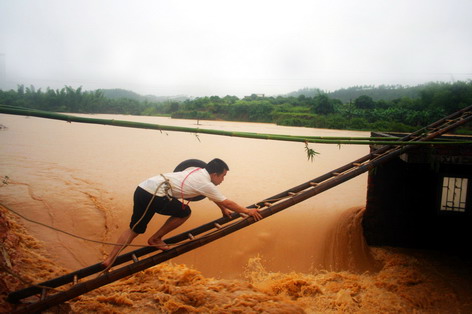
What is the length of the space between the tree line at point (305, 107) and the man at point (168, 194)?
54.0ft

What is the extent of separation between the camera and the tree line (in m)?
22.2

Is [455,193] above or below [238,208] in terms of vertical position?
below

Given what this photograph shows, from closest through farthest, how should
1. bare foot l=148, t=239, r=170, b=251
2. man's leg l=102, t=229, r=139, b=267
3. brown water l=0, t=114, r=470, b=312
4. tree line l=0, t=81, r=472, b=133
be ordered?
1. man's leg l=102, t=229, r=139, b=267
2. bare foot l=148, t=239, r=170, b=251
3. brown water l=0, t=114, r=470, b=312
4. tree line l=0, t=81, r=472, b=133

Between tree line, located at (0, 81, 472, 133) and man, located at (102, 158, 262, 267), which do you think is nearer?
man, located at (102, 158, 262, 267)

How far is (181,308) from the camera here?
2.97m

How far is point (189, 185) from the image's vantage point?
2.41m

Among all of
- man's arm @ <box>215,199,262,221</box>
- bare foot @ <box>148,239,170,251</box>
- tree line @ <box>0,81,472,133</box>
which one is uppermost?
tree line @ <box>0,81,472,133</box>

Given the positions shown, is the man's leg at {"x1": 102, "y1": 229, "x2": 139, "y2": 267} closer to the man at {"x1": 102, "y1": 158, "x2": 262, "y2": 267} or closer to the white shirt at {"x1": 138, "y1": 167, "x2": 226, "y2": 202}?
the man at {"x1": 102, "y1": 158, "x2": 262, "y2": 267}

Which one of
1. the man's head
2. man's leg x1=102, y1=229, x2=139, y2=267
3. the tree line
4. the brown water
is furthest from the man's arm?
the tree line

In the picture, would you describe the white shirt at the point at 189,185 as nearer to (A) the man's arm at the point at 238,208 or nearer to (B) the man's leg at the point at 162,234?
(A) the man's arm at the point at 238,208

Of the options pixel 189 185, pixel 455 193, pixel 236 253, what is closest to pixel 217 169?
pixel 189 185

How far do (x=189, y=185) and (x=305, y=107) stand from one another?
41.6 m

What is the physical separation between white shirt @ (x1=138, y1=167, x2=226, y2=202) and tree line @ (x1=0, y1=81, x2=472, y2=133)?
16.5m

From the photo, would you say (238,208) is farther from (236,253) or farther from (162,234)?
(236,253)
